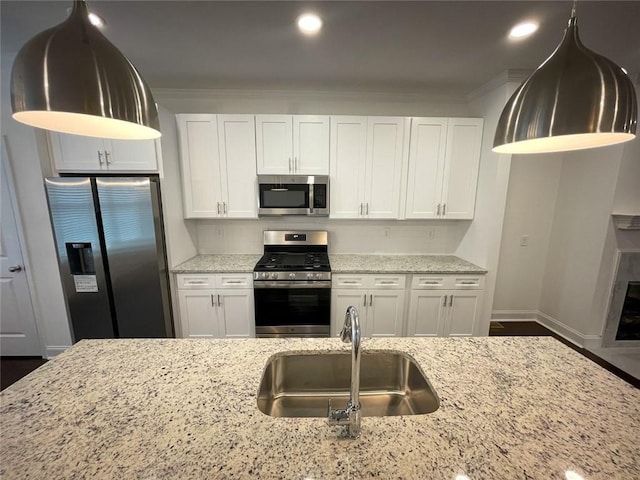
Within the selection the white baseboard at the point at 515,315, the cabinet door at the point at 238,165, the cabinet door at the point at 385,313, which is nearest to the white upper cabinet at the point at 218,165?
the cabinet door at the point at 238,165

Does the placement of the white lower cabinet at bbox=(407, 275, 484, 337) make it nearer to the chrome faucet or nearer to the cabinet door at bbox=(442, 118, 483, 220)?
the cabinet door at bbox=(442, 118, 483, 220)

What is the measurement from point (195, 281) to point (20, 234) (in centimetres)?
159

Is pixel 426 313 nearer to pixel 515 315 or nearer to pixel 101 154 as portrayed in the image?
pixel 515 315

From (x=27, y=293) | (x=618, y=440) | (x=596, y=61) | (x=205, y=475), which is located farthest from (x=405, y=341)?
(x=27, y=293)

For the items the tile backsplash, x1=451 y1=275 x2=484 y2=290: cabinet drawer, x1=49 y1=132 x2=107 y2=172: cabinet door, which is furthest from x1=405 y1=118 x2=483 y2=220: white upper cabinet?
x1=49 y1=132 x2=107 y2=172: cabinet door

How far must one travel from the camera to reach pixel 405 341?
126 cm

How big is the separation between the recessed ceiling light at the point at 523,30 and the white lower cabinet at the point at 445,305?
1.95m

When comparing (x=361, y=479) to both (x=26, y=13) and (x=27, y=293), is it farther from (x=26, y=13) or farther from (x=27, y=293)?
(x=27, y=293)

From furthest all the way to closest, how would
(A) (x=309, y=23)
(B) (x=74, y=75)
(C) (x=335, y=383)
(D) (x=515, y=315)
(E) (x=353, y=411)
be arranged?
(D) (x=515, y=315) < (A) (x=309, y=23) < (C) (x=335, y=383) < (E) (x=353, y=411) < (B) (x=74, y=75)

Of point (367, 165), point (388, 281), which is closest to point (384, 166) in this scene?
point (367, 165)

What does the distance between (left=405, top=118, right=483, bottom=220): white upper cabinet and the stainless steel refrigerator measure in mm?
2538

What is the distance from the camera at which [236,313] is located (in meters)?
2.54

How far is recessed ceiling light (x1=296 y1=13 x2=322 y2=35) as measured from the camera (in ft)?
5.02

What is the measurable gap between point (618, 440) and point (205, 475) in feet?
3.83
